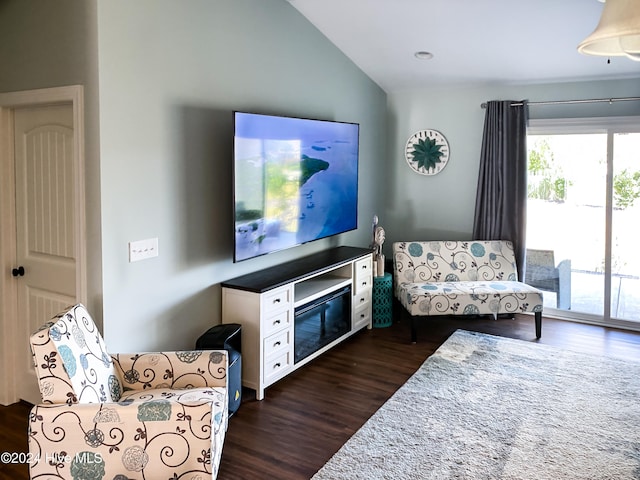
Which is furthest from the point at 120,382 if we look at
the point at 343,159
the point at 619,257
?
the point at 619,257

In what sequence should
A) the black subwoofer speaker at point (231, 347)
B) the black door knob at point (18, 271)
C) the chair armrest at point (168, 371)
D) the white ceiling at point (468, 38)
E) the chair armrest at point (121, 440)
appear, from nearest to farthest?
the chair armrest at point (121, 440), the chair armrest at point (168, 371), the black subwoofer speaker at point (231, 347), the black door knob at point (18, 271), the white ceiling at point (468, 38)

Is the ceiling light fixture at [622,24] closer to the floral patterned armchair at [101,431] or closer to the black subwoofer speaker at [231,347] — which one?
the floral patterned armchair at [101,431]

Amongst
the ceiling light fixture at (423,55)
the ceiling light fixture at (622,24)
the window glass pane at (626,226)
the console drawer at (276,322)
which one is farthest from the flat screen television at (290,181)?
Result: the window glass pane at (626,226)

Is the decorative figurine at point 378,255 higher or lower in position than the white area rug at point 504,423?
higher

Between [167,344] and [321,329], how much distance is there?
131cm

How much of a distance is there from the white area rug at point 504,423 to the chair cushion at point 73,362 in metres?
1.09

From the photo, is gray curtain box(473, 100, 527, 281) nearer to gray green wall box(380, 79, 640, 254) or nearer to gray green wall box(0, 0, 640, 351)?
gray green wall box(380, 79, 640, 254)

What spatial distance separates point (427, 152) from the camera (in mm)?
5859

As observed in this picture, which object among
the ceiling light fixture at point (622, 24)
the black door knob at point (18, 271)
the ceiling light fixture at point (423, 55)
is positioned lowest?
the black door knob at point (18, 271)

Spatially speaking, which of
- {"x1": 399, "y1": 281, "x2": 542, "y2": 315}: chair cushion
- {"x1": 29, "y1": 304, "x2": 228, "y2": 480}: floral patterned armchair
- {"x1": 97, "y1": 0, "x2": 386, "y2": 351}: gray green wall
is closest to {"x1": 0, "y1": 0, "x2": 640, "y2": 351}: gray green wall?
{"x1": 97, "y1": 0, "x2": 386, "y2": 351}: gray green wall

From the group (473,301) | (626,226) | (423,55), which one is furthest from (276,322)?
(626,226)

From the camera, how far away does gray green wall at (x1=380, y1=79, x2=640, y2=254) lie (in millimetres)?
5331

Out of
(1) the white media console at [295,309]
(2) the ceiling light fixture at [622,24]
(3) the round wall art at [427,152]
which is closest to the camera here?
(2) the ceiling light fixture at [622,24]

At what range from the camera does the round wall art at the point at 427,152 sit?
5797 mm
